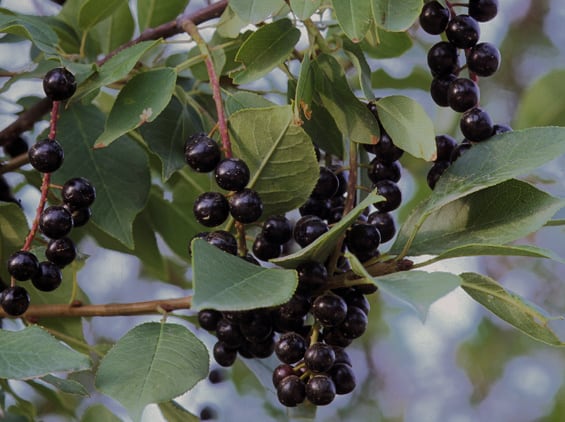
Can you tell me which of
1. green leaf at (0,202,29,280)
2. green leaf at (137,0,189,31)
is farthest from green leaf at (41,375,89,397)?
green leaf at (137,0,189,31)

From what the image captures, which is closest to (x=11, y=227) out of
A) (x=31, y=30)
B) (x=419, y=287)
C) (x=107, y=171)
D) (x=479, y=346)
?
(x=107, y=171)

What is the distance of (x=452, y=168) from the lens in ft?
2.41

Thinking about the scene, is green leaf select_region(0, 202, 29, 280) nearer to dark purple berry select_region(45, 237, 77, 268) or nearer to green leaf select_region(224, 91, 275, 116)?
dark purple berry select_region(45, 237, 77, 268)

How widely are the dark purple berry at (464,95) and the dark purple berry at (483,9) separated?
0.07 m

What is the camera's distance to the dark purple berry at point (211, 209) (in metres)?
0.68

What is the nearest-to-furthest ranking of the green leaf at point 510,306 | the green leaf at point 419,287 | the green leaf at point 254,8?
the green leaf at point 419,287 < the green leaf at point 510,306 < the green leaf at point 254,8

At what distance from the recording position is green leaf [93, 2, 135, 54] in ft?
3.65

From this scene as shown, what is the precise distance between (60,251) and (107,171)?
0.62ft

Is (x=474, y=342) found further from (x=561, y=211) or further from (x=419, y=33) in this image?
(x=561, y=211)

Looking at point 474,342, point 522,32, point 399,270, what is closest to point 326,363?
point 399,270

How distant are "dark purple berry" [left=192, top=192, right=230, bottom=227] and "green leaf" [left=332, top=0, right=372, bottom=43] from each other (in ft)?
0.59

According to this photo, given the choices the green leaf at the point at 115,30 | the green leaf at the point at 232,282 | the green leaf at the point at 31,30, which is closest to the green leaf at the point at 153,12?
the green leaf at the point at 115,30

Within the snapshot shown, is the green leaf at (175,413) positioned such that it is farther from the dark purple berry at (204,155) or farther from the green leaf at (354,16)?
the green leaf at (354,16)

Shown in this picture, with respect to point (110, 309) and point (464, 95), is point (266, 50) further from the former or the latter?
point (110, 309)
